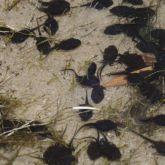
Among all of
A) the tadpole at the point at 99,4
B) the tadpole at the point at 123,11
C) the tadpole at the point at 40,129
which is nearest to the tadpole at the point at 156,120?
the tadpole at the point at 40,129

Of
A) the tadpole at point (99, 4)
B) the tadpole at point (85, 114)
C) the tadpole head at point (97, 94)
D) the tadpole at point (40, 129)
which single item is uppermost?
the tadpole at point (99, 4)

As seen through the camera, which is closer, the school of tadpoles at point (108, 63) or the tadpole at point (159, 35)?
the school of tadpoles at point (108, 63)

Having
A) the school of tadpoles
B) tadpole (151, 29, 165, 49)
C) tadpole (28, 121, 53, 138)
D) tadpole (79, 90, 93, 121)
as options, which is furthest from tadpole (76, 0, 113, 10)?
tadpole (28, 121, 53, 138)

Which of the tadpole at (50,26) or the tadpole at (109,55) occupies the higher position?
the tadpole at (50,26)

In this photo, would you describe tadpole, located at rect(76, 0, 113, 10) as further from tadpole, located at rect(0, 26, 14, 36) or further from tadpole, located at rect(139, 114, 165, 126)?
tadpole, located at rect(139, 114, 165, 126)

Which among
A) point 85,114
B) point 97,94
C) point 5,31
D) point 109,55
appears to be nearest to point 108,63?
point 109,55

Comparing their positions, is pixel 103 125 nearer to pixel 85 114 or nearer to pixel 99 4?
pixel 85 114

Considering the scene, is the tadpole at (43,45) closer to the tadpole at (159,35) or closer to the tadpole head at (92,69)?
the tadpole head at (92,69)

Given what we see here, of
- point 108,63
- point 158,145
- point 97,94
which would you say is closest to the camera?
point 158,145

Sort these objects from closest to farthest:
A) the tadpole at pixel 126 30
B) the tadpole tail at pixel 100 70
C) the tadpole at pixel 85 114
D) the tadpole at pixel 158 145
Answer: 1. the tadpole at pixel 158 145
2. the tadpole at pixel 85 114
3. the tadpole tail at pixel 100 70
4. the tadpole at pixel 126 30

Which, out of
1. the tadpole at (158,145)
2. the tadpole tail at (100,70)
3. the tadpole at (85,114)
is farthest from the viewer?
the tadpole tail at (100,70)
